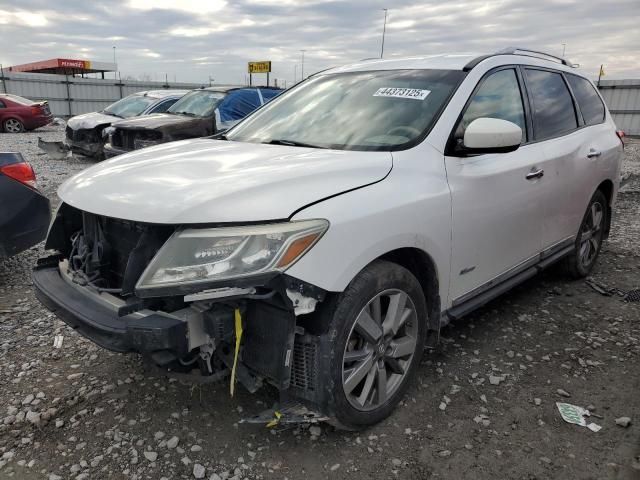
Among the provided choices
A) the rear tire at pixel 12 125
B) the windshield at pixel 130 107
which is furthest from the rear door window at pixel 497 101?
the rear tire at pixel 12 125

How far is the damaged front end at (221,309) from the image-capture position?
1.88m

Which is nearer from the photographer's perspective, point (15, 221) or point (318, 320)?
point (318, 320)

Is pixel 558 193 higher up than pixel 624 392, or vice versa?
pixel 558 193

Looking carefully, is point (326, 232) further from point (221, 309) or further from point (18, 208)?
point (18, 208)

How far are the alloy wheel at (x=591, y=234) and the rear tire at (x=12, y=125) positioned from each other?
19.7 m

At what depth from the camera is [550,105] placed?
3709mm

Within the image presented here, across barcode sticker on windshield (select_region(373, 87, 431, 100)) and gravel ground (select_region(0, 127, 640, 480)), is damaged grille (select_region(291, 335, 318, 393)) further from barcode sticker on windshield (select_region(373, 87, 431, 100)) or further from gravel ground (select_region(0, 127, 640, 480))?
barcode sticker on windshield (select_region(373, 87, 431, 100))

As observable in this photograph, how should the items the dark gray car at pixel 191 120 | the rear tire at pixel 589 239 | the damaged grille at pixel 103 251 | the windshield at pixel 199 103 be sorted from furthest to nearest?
the windshield at pixel 199 103 → the dark gray car at pixel 191 120 → the rear tire at pixel 589 239 → the damaged grille at pixel 103 251

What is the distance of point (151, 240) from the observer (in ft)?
6.77

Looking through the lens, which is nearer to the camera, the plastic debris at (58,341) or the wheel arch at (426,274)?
the wheel arch at (426,274)

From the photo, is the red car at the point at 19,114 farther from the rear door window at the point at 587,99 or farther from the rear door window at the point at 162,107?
the rear door window at the point at 587,99

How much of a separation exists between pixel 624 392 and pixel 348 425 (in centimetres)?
170

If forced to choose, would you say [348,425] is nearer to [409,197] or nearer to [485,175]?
[409,197]

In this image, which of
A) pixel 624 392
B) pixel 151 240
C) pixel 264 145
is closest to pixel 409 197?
pixel 264 145
